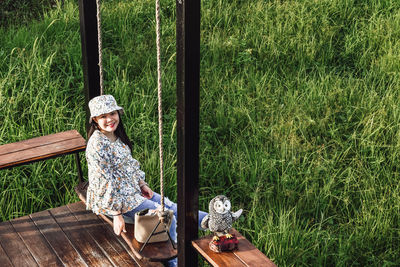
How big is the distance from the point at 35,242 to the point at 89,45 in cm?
131

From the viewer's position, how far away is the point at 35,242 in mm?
3273

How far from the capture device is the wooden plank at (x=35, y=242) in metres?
3.10

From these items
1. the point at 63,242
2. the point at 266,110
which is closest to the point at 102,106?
the point at 63,242

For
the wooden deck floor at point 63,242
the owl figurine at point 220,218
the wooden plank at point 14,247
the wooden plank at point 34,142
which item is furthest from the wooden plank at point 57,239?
the owl figurine at point 220,218

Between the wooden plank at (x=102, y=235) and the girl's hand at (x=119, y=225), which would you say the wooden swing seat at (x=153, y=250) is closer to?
the girl's hand at (x=119, y=225)

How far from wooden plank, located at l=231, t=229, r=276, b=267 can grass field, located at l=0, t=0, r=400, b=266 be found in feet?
2.76

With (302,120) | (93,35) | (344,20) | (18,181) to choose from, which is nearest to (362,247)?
(302,120)

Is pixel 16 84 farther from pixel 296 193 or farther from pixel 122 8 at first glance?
pixel 296 193

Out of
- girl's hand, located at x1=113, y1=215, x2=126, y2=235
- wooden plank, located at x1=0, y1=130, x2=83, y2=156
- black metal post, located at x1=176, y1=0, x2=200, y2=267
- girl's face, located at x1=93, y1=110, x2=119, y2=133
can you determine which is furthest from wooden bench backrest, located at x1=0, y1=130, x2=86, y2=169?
black metal post, located at x1=176, y1=0, x2=200, y2=267

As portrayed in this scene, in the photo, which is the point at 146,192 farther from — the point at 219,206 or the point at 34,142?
the point at 34,142

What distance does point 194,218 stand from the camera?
255 centimetres

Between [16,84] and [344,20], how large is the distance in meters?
3.91

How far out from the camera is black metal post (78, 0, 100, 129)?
125 inches

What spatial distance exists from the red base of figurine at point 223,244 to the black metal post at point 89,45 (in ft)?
4.58
